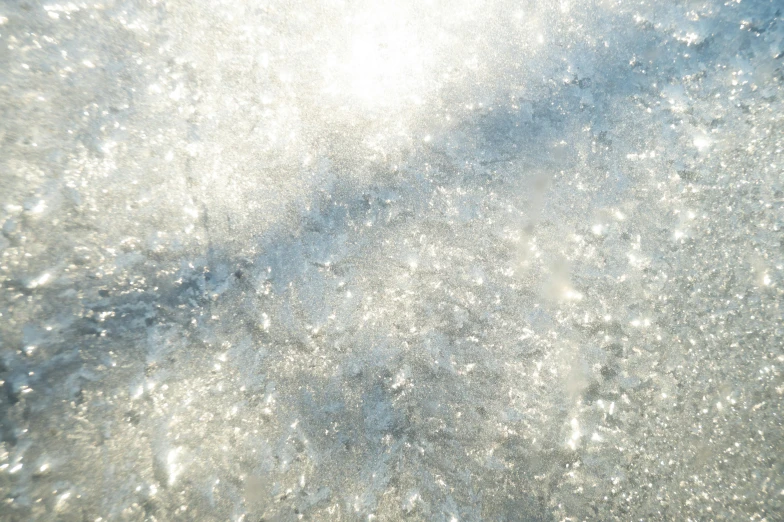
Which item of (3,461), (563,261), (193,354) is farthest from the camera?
(563,261)

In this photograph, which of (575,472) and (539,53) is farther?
(539,53)

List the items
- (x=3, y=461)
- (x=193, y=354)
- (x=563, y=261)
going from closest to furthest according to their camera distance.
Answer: (x=3, y=461)
(x=193, y=354)
(x=563, y=261)

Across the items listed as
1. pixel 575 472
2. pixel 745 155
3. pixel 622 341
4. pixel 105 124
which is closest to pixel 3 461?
pixel 105 124

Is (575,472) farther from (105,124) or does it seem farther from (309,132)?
(105,124)

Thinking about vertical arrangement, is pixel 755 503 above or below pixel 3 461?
above

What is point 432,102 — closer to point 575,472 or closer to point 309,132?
point 309,132

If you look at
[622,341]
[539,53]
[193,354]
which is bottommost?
[193,354]
